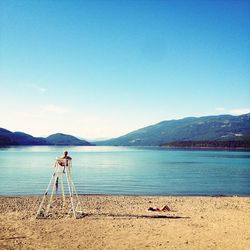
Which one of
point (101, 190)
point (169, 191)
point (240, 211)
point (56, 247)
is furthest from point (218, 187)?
point (56, 247)

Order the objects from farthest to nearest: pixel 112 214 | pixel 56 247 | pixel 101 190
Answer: pixel 101 190, pixel 112 214, pixel 56 247

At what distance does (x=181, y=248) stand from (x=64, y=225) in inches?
279

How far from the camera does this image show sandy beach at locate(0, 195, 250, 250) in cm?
1474

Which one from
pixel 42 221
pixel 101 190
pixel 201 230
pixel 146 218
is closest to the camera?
pixel 201 230

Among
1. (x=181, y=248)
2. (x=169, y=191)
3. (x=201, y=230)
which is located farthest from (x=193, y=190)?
(x=181, y=248)

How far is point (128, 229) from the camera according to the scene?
17531 mm

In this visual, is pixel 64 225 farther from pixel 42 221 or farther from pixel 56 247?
pixel 56 247

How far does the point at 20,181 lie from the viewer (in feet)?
161

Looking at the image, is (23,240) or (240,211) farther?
(240,211)

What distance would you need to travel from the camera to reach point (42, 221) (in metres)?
19.2

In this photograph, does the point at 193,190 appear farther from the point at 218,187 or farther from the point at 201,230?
the point at 201,230

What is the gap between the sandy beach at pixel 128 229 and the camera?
14738 mm

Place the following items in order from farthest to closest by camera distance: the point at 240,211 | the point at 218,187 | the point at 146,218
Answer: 1. the point at 218,187
2. the point at 240,211
3. the point at 146,218

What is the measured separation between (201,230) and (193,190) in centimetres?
2651
